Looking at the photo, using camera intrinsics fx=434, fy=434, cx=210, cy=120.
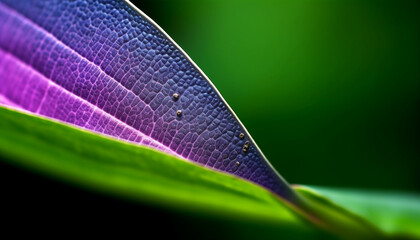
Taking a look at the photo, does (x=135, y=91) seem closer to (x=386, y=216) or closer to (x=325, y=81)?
(x=386, y=216)

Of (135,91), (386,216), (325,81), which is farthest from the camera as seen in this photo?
(325,81)

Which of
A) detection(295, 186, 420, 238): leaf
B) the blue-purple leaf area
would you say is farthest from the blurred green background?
the blue-purple leaf area

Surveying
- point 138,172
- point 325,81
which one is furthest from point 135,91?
point 325,81

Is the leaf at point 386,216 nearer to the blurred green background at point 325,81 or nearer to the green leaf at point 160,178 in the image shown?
the green leaf at point 160,178

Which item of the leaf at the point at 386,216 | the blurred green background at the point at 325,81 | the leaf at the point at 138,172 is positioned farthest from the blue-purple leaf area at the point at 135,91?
the blurred green background at the point at 325,81

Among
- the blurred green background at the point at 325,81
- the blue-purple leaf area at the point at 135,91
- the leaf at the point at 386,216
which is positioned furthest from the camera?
the blurred green background at the point at 325,81

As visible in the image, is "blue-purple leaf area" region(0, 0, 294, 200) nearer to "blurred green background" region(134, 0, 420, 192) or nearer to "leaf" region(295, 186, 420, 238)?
"leaf" region(295, 186, 420, 238)

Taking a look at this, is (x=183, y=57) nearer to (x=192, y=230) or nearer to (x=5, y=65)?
(x=5, y=65)
